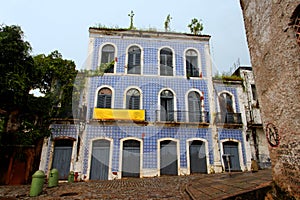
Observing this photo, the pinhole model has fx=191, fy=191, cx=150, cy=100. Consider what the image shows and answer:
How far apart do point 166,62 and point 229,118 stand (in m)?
6.47

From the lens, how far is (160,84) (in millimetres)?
14570

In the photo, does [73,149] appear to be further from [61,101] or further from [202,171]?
[202,171]

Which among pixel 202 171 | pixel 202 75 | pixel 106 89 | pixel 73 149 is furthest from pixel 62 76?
pixel 202 171

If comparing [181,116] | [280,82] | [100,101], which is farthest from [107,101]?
[280,82]

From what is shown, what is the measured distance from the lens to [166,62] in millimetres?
15383

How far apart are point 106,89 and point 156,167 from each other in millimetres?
6556

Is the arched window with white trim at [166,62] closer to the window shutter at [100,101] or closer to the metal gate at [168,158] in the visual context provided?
the window shutter at [100,101]

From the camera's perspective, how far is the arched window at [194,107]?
13861 millimetres

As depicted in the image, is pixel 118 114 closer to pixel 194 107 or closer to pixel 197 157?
pixel 194 107

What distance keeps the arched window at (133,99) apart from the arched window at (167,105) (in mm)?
1744

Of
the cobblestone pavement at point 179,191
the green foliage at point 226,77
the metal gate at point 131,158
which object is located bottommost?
the cobblestone pavement at point 179,191

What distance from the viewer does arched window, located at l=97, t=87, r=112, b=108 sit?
13695 mm

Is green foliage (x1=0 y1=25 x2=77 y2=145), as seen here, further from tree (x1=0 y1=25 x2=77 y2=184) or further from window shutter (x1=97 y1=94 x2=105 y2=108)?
window shutter (x1=97 y1=94 x2=105 y2=108)

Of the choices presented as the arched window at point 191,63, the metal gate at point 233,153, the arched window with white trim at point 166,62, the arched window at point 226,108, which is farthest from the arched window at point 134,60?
the metal gate at point 233,153
